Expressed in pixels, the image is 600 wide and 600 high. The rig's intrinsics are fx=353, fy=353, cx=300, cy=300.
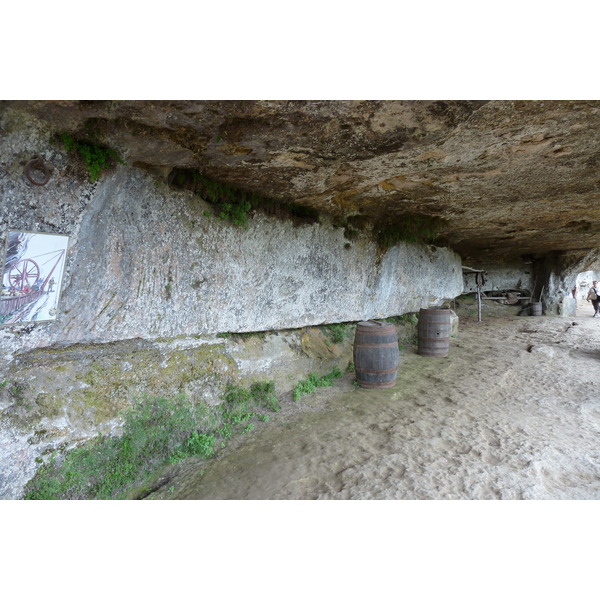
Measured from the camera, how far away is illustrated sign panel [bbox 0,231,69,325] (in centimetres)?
241

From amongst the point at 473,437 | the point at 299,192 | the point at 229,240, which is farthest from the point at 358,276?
the point at 473,437

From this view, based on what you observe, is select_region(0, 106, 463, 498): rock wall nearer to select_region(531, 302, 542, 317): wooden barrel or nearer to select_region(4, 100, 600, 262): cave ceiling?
select_region(4, 100, 600, 262): cave ceiling

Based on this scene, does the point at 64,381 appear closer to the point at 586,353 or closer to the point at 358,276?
the point at 358,276

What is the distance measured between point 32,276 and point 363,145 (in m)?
2.80

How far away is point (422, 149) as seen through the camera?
128 inches

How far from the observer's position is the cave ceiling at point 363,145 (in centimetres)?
247

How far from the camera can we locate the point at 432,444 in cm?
339

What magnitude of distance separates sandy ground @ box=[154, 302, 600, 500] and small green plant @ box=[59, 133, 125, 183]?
2.66 metres

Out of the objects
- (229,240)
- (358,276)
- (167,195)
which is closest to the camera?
(167,195)

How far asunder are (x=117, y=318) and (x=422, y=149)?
318cm

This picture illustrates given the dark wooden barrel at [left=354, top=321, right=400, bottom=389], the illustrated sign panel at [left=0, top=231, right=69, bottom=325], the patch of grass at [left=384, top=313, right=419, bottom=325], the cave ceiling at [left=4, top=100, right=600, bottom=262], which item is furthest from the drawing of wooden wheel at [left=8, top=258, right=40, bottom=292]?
the patch of grass at [left=384, top=313, right=419, bottom=325]

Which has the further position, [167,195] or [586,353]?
[586,353]

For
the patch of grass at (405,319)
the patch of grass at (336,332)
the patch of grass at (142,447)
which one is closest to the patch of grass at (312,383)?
the patch of grass at (336,332)

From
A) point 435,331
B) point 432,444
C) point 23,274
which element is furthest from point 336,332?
point 23,274
